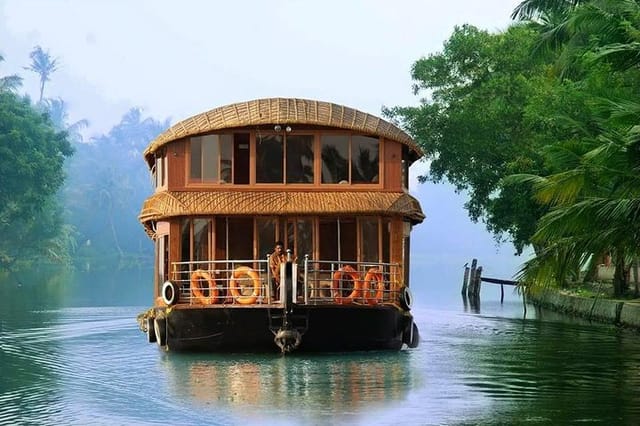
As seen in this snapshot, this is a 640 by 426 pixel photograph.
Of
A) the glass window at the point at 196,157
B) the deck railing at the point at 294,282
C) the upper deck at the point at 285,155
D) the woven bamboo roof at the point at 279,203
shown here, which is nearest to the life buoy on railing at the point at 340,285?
the deck railing at the point at 294,282

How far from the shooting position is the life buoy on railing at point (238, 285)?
778 inches

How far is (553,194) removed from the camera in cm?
1989

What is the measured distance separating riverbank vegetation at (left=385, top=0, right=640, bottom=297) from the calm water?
1.91 meters

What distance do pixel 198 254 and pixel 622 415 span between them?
944 cm

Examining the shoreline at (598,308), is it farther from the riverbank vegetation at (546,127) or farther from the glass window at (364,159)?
the glass window at (364,159)

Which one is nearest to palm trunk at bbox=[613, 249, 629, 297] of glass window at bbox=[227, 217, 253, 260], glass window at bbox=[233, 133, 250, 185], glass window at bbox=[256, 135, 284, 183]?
glass window at bbox=[256, 135, 284, 183]

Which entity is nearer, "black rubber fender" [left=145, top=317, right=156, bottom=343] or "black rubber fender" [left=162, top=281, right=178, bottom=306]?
"black rubber fender" [left=162, top=281, right=178, bottom=306]

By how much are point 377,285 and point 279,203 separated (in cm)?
225

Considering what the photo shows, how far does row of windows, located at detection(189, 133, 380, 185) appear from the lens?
2148cm

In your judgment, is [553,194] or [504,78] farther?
[504,78]

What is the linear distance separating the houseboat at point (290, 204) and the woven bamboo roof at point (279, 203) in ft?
0.06

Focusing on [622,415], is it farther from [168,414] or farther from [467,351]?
[467,351]

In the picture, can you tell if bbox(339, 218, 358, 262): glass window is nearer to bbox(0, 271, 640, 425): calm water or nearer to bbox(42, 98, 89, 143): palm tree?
bbox(0, 271, 640, 425): calm water

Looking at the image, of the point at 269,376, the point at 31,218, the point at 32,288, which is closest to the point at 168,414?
the point at 269,376
